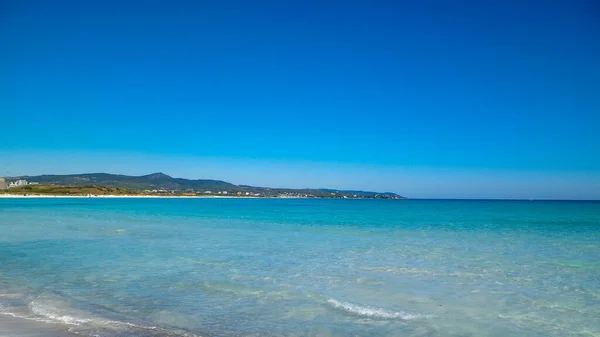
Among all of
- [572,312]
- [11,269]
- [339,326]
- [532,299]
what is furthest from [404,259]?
[11,269]

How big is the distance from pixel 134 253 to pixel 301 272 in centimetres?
755

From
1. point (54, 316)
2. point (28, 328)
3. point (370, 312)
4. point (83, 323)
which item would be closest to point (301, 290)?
point (370, 312)

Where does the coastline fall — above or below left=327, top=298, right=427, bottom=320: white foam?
below

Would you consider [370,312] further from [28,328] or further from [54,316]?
[28,328]

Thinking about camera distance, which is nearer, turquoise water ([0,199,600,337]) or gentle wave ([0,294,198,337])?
gentle wave ([0,294,198,337])

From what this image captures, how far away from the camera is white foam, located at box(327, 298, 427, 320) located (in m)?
8.59

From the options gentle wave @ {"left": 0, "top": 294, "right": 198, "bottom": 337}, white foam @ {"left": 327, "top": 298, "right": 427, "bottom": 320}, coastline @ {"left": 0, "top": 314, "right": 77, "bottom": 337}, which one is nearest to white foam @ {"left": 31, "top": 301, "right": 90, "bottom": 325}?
gentle wave @ {"left": 0, "top": 294, "right": 198, "bottom": 337}

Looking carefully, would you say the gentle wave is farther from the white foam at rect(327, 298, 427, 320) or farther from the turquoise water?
the white foam at rect(327, 298, 427, 320)

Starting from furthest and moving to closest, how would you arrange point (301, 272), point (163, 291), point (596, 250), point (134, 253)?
point (596, 250) → point (134, 253) → point (301, 272) → point (163, 291)

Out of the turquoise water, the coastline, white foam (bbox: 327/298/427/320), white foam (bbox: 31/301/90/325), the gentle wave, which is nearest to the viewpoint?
the coastline

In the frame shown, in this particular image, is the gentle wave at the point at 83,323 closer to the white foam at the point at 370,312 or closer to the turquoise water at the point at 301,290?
the turquoise water at the point at 301,290

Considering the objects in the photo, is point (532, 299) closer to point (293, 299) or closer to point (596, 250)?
point (293, 299)

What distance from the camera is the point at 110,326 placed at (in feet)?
25.1

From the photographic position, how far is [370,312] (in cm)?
885
